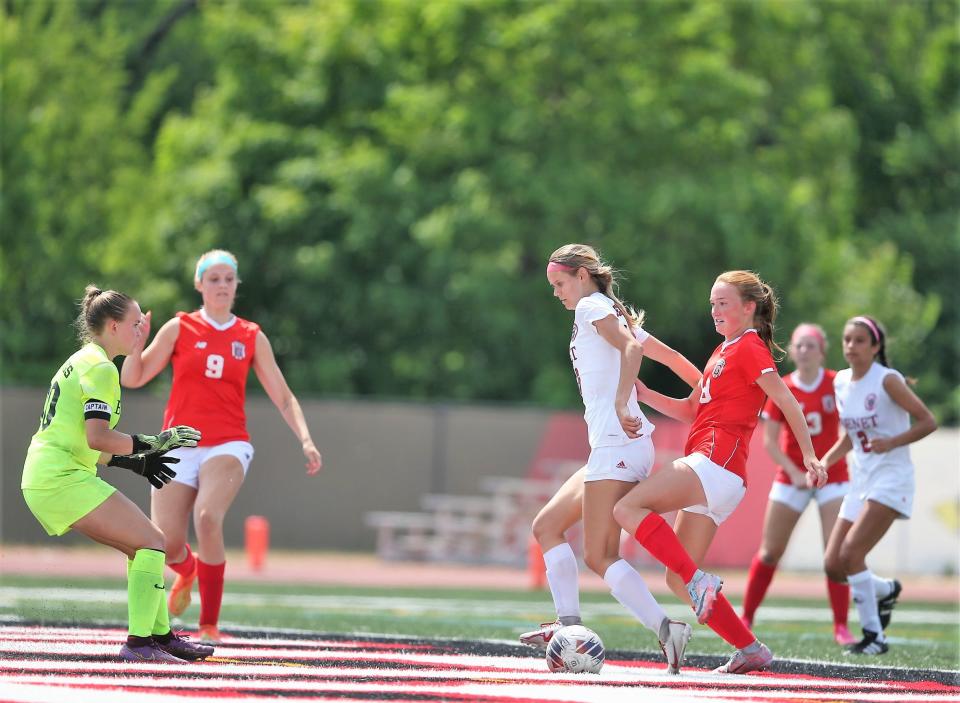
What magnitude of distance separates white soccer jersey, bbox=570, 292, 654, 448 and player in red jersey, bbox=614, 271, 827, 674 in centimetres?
18

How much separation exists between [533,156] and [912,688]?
2180cm

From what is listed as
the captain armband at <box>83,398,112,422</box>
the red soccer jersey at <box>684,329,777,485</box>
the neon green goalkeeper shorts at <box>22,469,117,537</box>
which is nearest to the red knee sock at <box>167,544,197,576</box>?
the neon green goalkeeper shorts at <box>22,469,117,537</box>

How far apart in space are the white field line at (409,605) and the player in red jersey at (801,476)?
11.0ft

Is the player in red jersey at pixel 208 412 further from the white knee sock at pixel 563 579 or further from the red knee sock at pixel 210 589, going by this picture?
the white knee sock at pixel 563 579

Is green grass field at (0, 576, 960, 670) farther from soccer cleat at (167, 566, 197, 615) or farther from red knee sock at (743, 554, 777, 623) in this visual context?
soccer cleat at (167, 566, 197, 615)

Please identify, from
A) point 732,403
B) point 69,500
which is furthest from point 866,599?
point 69,500

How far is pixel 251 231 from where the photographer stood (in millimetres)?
29688

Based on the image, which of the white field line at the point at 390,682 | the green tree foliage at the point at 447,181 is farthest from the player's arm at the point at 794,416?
the green tree foliage at the point at 447,181

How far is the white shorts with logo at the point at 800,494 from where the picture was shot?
35.1ft

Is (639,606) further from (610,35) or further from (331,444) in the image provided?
(610,35)

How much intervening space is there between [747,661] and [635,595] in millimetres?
676

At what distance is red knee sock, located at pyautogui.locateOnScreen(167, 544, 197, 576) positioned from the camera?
900cm

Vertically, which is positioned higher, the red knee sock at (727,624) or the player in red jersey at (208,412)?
the player in red jersey at (208,412)

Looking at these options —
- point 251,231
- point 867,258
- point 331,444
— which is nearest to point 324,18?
point 251,231
